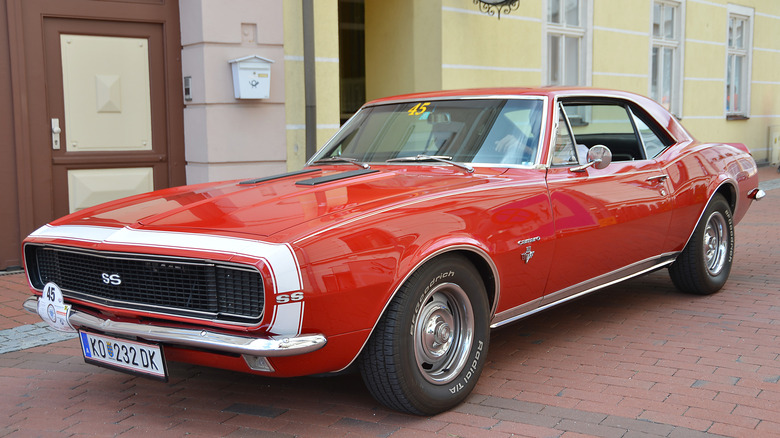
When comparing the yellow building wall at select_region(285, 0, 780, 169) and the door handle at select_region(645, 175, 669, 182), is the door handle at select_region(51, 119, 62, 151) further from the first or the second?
the door handle at select_region(645, 175, 669, 182)

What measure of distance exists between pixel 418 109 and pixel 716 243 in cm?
261

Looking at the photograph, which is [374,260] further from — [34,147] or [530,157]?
[34,147]

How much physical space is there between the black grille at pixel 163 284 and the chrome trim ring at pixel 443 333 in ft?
2.54

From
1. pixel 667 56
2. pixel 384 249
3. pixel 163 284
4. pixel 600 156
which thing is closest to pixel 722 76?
pixel 667 56

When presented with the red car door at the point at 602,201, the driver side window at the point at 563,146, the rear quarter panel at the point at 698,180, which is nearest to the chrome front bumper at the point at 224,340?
the red car door at the point at 602,201

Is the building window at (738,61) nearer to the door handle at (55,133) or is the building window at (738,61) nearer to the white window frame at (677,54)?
the white window frame at (677,54)

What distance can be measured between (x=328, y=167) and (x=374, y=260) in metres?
1.57

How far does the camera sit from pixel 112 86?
727 cm

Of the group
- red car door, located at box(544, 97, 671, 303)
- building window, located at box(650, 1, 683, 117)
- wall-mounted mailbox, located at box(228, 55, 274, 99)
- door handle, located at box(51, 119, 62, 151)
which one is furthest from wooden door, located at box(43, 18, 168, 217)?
building window, located at box(650, 1, 683, 117)

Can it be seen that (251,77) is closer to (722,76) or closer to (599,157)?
(599,157)

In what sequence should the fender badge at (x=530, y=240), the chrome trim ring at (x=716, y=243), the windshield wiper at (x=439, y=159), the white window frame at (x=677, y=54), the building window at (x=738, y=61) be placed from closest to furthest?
the fender badge at (x=530, y=240), the windshield wiper at (x=439, y=159), the chrome trim ring at (x=716, y=243), the white window frame at (x=677, y=54), the building window at (x=738, y=61)

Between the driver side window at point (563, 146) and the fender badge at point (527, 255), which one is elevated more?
the driver side window at point (563, 146)

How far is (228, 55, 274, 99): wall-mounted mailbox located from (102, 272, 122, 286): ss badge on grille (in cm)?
445

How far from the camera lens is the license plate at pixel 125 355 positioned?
3.10 m
